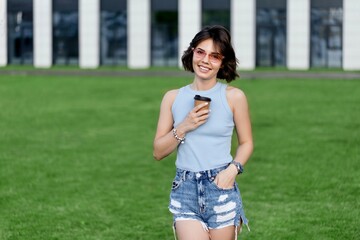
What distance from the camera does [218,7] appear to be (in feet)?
199

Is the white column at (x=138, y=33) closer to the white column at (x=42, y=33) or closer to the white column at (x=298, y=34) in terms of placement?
the white column at (x=42, y=33)

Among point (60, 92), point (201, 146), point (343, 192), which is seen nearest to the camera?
point (201, 146)

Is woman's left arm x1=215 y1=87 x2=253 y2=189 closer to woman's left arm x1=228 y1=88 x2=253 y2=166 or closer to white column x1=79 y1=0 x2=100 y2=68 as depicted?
woman's left arm x1=228 y1=88 x2=253 y2=166

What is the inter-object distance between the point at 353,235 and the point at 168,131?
4.72 metres

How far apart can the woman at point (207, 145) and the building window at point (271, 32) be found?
182 feet

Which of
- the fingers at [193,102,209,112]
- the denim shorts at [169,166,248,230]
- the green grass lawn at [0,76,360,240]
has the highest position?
the fingers at [193,102,209,112]

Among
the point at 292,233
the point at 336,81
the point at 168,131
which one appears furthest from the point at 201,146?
the point at 336,81

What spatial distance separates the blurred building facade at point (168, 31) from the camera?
58.9 m

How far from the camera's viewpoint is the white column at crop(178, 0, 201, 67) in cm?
6041

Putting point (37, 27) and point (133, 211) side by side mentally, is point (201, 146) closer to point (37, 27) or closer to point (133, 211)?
point (133, 211)

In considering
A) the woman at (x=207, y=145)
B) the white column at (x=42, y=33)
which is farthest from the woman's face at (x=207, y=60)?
the white column at (x=42, y=33)

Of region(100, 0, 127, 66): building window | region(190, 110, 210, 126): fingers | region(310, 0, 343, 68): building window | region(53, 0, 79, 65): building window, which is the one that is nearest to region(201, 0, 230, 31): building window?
region(100, 0, 127, 66): building window

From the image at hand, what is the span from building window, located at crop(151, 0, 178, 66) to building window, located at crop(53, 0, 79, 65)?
605cm

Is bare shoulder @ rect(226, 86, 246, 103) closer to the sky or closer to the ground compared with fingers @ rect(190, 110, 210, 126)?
closer to the sky
